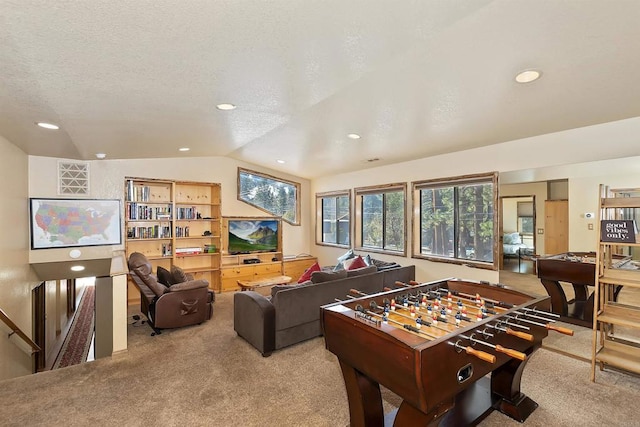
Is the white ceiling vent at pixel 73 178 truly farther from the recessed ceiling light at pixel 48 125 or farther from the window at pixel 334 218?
the window at pixel 334 218

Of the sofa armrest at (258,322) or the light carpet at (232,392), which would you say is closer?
the light carpet at (232,392)

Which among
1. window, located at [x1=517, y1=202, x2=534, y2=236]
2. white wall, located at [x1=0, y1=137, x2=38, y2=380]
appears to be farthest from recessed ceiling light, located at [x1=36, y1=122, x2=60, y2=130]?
window, located at [x1=517, y1=202, x2=534, y2=236]

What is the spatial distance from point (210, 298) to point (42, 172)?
11.1 ft

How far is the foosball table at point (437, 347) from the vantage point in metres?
1.47

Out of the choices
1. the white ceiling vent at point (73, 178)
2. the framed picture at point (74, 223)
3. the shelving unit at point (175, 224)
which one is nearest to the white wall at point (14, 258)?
the framed picture at point (74, 223)

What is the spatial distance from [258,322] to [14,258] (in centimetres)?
340

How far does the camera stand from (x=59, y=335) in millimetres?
6246

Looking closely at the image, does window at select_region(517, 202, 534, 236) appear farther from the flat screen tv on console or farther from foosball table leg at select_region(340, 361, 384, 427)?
foosball table leg at select_region(340, 361, 384, 427)

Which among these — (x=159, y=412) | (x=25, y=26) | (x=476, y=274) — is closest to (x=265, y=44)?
(x=25, y=26)

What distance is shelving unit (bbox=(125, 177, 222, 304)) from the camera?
548 cm

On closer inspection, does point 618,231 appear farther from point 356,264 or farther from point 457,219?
point 356,264

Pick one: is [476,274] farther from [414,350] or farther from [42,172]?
[42,172]

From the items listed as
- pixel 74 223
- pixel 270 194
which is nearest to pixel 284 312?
pixel 74 223

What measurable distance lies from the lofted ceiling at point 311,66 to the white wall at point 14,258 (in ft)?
1.51
